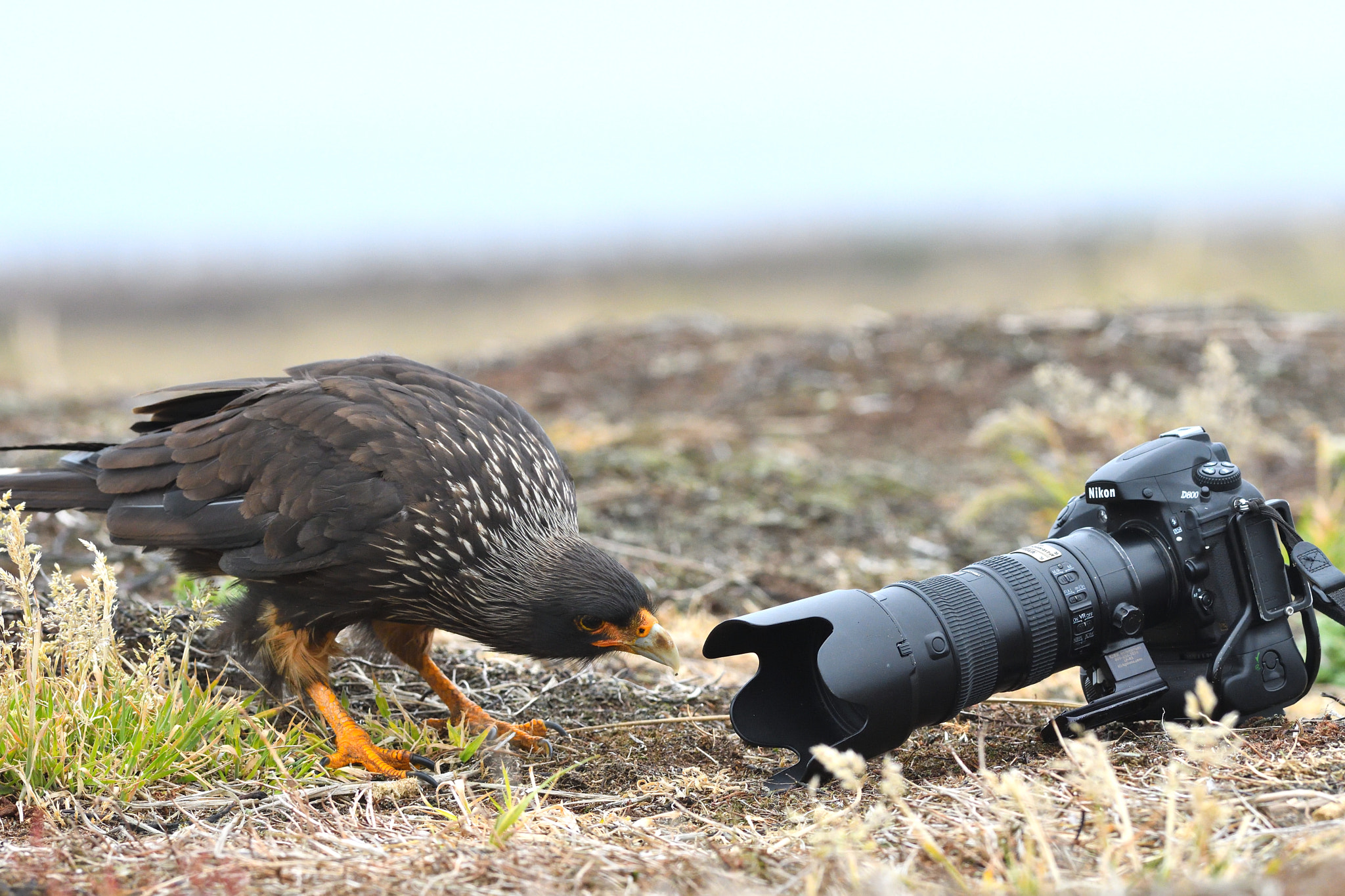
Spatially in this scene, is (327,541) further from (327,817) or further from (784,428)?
(784,428)

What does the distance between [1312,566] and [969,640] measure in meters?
0.89

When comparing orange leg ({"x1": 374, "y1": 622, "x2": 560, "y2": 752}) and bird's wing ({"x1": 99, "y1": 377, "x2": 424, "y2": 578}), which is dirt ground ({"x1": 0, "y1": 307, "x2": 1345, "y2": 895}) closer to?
orange leg ({"x1": 374, "y1": 622, "x2": 560, "y2": 752})

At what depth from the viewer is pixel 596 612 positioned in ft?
10.6

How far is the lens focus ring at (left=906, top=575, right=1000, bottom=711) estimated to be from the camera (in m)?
2.81

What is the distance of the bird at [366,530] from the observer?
326cm

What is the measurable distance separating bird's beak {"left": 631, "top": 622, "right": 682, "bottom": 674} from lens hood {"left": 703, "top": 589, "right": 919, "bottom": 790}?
0.30 meters

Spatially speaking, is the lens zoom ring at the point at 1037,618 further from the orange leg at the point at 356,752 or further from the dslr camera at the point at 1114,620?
the orange leg at the point at 356,752

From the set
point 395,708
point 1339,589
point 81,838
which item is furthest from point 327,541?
point 1339,589

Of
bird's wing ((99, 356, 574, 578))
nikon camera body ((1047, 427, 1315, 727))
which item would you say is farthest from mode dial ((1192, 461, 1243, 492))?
bird's wing ((99, 356, 574, 578))

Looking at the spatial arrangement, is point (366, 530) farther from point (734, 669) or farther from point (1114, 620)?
point (1114, 620)

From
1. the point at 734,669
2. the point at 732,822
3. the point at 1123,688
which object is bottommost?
the point at 734,669

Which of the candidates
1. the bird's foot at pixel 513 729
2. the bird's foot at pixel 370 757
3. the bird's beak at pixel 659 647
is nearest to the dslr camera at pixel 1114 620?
the bird's beak at pixel 659 647

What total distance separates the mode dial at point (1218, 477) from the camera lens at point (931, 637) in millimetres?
190

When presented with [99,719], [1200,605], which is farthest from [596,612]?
[1200,605]
